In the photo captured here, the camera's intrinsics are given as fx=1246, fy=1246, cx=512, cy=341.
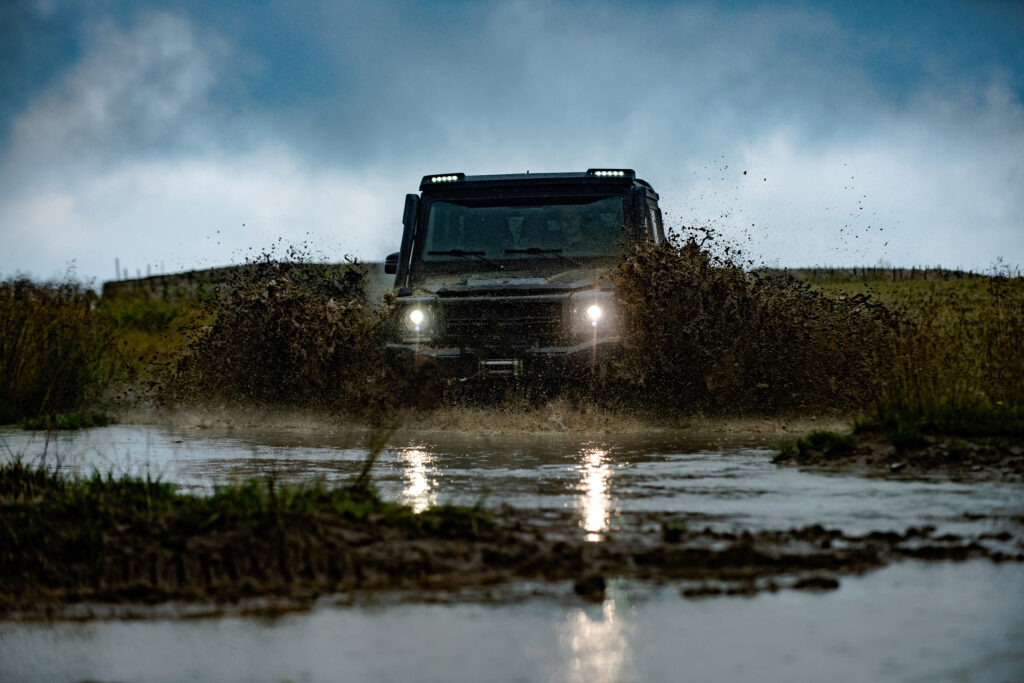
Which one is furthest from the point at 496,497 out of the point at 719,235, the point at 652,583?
the point at 719,235

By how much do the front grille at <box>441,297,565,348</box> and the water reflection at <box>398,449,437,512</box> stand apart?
175 cm

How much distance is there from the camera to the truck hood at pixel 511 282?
12289 mm

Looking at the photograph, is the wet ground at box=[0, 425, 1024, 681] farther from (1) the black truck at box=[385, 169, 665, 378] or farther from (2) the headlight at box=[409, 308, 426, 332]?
(2) the headlight at box=[409, 308, 426, 332]

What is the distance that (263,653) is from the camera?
3918 mm

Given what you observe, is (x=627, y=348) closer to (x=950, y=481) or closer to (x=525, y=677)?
(x=950, y=481)

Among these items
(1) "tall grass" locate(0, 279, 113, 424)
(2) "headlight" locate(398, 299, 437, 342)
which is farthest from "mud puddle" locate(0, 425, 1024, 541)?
(1) "tall grass" locate(0, 279, 113, 424)

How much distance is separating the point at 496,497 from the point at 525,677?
12.7 ft

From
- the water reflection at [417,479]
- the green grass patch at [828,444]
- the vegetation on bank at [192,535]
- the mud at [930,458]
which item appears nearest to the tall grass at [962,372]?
the mud at [930,458]

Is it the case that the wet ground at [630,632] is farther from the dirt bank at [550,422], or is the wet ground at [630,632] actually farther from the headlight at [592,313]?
the dirt bank at [550,422]

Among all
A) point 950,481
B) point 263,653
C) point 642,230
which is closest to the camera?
point 263,653

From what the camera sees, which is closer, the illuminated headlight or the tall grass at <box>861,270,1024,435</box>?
the tall grass at <box>861,270,1024,435</box>

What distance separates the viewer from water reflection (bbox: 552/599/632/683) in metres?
3.63

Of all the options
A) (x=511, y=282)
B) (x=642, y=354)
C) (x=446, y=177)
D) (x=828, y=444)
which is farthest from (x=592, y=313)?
(x=828, y=444)

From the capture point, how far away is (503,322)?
40.3 ft
